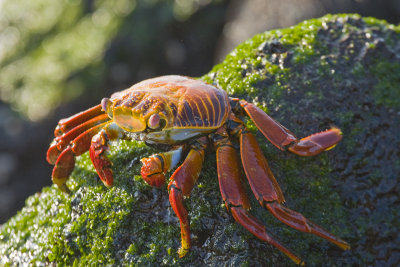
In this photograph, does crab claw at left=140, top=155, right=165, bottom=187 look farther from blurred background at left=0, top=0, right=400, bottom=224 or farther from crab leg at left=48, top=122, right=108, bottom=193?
blurred background at left=0, top=0, right=400, bottom=224

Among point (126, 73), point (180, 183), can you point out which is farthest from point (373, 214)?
point (126, 73)

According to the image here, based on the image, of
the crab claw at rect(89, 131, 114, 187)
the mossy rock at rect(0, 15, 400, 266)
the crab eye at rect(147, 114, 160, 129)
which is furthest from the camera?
the crab claw at rect(89, 131, 114, 187)

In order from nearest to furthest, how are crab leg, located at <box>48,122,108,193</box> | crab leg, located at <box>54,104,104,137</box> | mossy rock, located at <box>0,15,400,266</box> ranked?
mossy rock, located at <box>0,15,400,266</box>, crab leg, located at <box>48,122,108,193</box>, crab leg, located at <box>54,104,104,137</box>

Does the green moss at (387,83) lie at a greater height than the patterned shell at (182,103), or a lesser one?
lesser

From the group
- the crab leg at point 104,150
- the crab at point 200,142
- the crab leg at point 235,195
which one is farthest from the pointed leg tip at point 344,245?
the crab leg at point 104,150

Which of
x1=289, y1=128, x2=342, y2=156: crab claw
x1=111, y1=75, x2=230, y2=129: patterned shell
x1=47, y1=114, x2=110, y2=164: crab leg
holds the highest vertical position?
x1=111, y1=75, x2=230, y2=129: patterned shell

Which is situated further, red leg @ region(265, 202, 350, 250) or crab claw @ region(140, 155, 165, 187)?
crab claw @ region(140, 155, 165, 187)

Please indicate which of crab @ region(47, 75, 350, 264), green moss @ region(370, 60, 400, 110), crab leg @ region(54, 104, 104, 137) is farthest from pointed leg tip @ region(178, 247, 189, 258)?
green moss @ region(370, 60, 400, 110)

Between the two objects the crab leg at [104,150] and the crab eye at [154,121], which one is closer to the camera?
the crab eye at [154,121]

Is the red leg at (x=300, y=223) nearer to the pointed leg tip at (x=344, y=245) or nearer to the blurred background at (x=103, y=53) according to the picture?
the pointed leg tip at (x=344, y=245)
